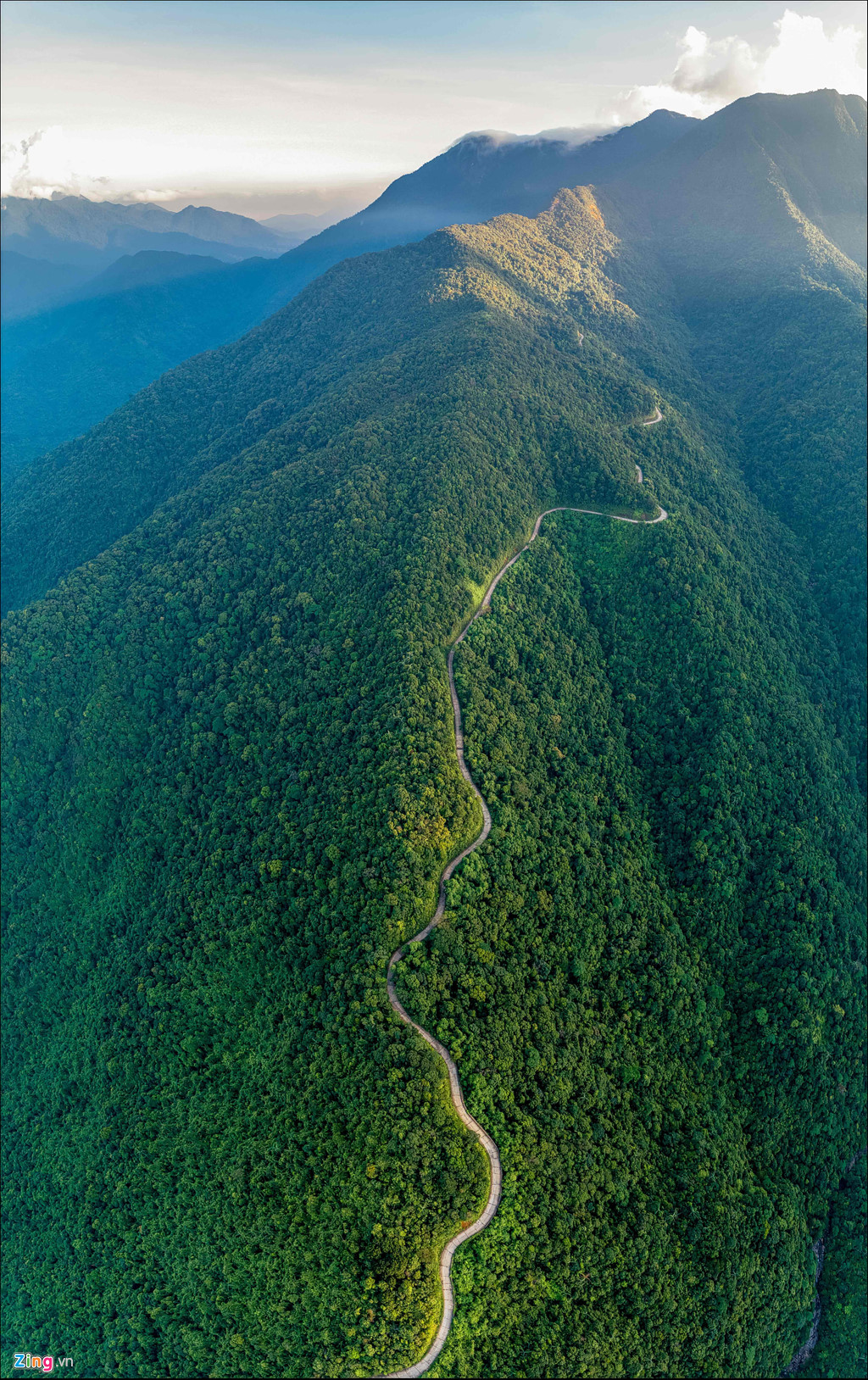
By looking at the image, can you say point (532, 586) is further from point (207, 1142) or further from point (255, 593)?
point (207, 1142)

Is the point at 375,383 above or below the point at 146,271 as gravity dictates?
below

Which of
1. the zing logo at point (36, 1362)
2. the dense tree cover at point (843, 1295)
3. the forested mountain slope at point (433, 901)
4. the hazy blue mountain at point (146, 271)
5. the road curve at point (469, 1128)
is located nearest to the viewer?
the road curve at point (469, 1128)

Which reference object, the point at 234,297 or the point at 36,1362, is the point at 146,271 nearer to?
the point at 234,297

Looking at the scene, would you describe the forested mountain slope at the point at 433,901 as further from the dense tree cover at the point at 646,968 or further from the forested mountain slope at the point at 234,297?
the forested mountain slope at the point at 234,297

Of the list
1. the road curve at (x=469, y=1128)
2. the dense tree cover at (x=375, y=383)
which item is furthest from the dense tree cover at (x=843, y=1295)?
the dense tree cover at (x=375, y=383)

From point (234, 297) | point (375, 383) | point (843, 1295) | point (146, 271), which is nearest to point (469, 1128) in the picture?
point (843, 1295)
